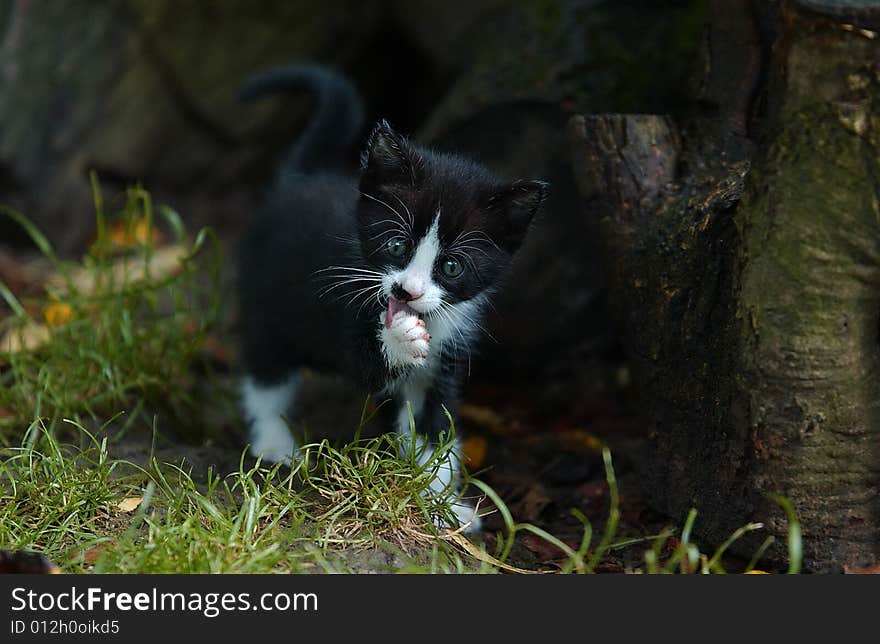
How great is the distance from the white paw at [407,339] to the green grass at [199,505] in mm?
269

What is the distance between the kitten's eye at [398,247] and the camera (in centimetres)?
284

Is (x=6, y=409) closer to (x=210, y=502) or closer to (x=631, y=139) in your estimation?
(x=210, y=502)

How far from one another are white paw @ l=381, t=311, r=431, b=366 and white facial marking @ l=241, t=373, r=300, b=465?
0.86 m

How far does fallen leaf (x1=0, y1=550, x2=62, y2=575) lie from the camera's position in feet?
7.74

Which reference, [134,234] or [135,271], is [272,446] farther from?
[135,271]

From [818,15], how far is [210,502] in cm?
202

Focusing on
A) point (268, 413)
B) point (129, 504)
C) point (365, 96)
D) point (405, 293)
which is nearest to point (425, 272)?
point (405, 293)

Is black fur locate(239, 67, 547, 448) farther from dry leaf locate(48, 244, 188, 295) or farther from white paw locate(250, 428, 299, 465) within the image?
dry leaf locate(48, 244, 188, 295)

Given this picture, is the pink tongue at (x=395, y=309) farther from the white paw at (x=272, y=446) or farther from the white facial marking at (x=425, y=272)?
the white paw at (x=272, y=446)

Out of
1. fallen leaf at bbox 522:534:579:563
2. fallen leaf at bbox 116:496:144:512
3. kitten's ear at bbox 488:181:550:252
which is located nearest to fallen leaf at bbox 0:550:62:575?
fallen leaf at bbox 116:496:144:512

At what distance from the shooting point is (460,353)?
3.26 metres

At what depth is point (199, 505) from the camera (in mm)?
2742

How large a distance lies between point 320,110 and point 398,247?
1.31 meters

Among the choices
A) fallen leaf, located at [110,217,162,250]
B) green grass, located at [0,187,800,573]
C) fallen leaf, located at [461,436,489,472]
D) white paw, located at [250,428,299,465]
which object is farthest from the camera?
fallen leaf, located at [110,217,162,250]
